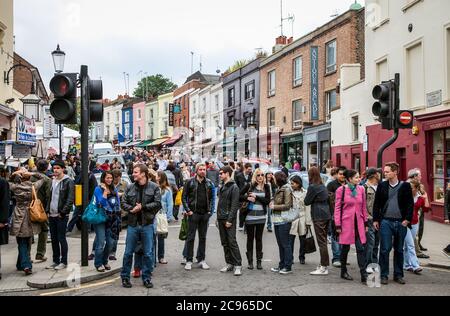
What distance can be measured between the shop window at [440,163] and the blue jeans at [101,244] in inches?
463

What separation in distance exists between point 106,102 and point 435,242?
76.4 m

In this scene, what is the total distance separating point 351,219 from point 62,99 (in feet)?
17.5

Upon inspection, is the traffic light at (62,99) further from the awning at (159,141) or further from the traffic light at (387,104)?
the awning at (159,141)

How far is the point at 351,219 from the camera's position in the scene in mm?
8062

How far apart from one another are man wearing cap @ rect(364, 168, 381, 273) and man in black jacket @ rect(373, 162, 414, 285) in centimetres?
33

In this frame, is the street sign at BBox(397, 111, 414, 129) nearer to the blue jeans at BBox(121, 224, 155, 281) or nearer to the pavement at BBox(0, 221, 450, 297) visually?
the pavement at BBox(0, 221, 450, 297)

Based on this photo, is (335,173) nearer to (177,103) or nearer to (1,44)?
(1,44)

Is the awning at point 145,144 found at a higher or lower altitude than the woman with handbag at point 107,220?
higher

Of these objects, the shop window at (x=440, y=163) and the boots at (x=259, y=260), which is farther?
the shop window at (x=440, y=163)

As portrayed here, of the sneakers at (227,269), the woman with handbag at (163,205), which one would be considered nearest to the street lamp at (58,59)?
the woman with handbag at (163,205)

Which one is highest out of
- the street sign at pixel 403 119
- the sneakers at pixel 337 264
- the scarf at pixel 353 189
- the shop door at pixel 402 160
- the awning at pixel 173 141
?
the awning at pixel 173 141

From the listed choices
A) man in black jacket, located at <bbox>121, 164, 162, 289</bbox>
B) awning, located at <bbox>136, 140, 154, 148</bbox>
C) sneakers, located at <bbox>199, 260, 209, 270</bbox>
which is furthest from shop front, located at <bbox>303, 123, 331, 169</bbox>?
awning, located at <bbox>136, 140, 154, 148</bbox>

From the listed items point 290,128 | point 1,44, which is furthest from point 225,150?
point 1,44

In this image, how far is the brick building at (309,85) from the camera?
2720 centimetres
